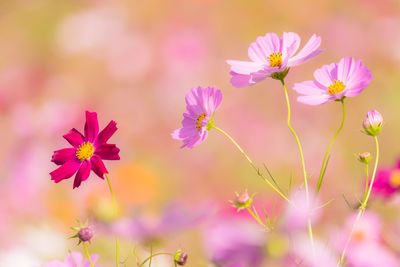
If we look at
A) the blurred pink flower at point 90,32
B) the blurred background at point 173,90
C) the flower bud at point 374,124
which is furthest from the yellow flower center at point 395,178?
the blurred pink flower at point 90,32

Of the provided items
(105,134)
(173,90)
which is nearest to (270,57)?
(105,134)

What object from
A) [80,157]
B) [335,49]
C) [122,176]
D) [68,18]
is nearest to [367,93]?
[335,49]

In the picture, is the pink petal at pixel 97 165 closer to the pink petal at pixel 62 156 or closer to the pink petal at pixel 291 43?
the pink petal at pixel 62 156

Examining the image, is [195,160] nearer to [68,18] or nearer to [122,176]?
[122,176]

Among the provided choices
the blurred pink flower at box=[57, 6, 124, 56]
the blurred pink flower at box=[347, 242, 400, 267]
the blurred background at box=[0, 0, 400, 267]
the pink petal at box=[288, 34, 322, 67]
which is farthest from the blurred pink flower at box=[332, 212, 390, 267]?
the blurred pink flower at box=[57, 6, 124, 56]

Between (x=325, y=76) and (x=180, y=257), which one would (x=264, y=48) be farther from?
(x=180, y=257)
